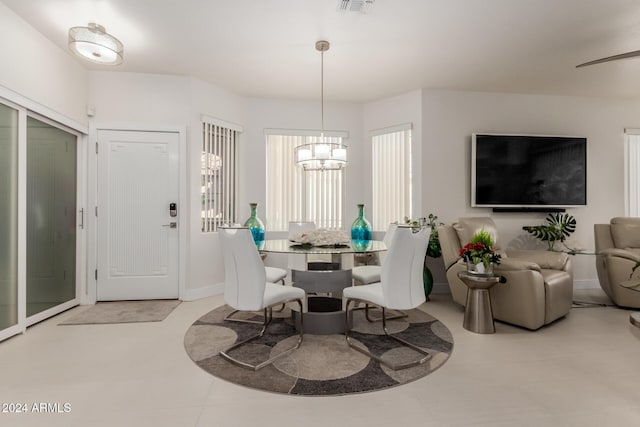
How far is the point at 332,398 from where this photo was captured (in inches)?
70.7

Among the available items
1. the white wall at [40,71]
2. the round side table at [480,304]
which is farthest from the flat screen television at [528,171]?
the white wall at [40,71]

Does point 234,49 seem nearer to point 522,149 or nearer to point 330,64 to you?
point 330,64

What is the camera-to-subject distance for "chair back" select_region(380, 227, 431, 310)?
7.11 ft

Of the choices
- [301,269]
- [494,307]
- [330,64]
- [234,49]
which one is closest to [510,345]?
[494,307]

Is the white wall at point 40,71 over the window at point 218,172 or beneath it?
over

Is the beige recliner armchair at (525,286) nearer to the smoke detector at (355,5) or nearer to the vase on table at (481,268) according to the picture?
the vase on table at (481,268)

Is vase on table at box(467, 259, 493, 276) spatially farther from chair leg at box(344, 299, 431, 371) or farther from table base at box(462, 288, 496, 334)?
chair leg at box(344, 299, 431, 371)

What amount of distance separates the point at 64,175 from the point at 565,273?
204 inches

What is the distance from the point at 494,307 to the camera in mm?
3018

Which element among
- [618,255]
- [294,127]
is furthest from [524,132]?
[294,127]

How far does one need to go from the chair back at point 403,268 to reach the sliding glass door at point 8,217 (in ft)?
10.00

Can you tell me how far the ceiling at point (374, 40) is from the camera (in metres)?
2.48

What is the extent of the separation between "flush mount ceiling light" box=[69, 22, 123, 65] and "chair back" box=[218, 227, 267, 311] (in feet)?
6.12

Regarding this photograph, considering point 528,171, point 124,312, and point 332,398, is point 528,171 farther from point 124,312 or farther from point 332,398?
point 124,312
